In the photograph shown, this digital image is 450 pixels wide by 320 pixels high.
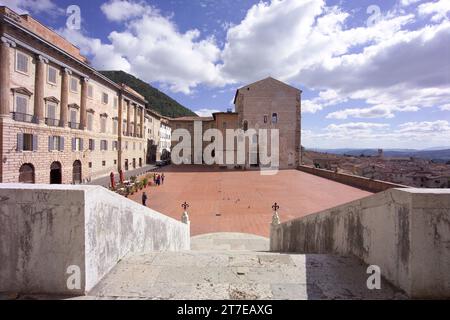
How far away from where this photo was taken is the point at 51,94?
21531 millimetres

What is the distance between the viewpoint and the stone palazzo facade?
17031 mm

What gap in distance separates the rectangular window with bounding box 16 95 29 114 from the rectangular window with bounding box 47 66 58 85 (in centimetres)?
326

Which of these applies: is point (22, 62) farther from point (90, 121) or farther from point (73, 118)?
point (90, 121)

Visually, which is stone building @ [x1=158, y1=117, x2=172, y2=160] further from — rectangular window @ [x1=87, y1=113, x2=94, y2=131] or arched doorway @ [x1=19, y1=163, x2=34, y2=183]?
arched doorway @ [x1=19, y1=163, x2=34, y2=183]

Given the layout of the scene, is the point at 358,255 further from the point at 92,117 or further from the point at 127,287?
the point at 92,117

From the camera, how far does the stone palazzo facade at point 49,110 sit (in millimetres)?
17031

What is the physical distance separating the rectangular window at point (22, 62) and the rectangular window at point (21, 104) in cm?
205

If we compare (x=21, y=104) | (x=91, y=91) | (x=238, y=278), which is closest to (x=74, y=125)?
(x=91, y=91)

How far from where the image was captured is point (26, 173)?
18562 mm

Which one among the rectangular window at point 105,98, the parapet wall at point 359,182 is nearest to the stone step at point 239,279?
the parapet wall at point 359,182

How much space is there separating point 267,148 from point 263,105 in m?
7.73

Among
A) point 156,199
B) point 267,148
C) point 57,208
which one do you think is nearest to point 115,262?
point 57,208

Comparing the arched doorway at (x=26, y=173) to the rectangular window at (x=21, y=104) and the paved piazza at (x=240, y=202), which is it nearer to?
the rectangular window at (x=21, y=104)

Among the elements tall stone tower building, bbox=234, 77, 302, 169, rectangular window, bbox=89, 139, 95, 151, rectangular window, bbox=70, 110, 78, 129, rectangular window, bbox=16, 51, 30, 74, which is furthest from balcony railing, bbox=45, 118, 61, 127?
tall stone tower building, bbox=234, 77, 302, 169
